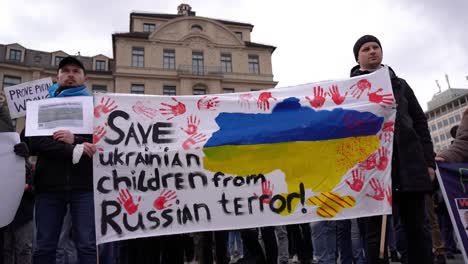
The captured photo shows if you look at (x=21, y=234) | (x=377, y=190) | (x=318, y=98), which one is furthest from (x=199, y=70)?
(x=377, y=190)

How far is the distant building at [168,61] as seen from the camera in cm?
3134

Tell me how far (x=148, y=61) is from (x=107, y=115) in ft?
96.8

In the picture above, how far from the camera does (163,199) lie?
11.8ft

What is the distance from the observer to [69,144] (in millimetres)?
3174

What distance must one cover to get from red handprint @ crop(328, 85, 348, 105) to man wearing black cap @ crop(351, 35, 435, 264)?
454 mm

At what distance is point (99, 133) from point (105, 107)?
1.00 feet

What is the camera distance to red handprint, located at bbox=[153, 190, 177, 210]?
11.7 ft

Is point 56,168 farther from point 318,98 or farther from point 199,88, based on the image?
point 199,88

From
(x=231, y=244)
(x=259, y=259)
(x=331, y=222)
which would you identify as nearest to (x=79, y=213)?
(x=259, y=259)

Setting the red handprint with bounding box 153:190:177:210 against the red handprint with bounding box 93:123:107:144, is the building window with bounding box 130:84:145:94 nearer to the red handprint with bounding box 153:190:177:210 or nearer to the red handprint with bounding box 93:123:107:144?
the red handprint with bounding box 93:123:107:144

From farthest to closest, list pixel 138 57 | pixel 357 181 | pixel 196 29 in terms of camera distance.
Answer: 1. pixel 196 29
2. pixel 138 57
3. pixel 357 181

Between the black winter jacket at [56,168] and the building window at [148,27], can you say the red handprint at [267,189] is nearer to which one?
the black winter jacket at [56,168]

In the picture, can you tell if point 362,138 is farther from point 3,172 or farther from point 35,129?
point 3,172

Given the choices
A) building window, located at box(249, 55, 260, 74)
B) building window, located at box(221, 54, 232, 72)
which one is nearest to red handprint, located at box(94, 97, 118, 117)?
building window, located at box(221, 54, 232, 72)
